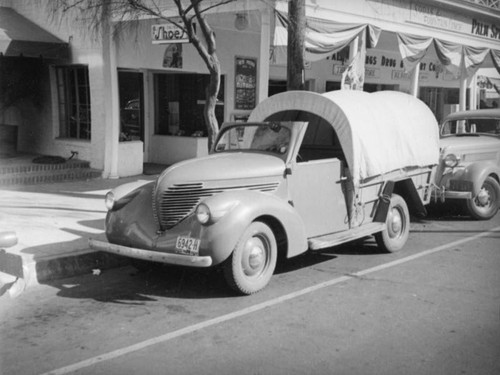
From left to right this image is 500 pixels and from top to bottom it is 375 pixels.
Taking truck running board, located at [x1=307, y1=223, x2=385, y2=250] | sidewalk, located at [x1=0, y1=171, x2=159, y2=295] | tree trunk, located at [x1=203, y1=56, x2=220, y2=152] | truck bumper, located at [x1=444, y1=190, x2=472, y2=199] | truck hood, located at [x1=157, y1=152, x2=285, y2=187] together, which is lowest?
sidewalk, located at [x1=0, y1=171, x2=159, y2=295]

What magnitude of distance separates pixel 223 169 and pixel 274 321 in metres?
1.73

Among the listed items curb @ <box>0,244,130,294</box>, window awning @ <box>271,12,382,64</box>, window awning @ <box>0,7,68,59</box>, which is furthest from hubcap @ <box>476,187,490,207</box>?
window awning @ <box>0,7,68,59</box>

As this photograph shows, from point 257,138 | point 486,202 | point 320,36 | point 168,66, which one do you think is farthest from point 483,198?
point 168,66

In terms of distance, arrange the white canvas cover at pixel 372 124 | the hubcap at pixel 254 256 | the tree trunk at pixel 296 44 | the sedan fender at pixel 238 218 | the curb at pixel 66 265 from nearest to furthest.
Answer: the sedan fender at pixel 238 218 < the hubcap at pixel 254 256 < the curb at pixel 66 265 < the white canvas cover at pixel 372 124 < the tree trunk at pixel 296 44

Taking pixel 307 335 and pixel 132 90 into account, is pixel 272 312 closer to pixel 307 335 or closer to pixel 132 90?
pixel 307 335

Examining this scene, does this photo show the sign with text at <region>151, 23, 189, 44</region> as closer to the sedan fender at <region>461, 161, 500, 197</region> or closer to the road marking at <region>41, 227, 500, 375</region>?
the sedan fender at <region>461, 161, 500, 197</region>

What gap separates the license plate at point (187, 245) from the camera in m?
5.33

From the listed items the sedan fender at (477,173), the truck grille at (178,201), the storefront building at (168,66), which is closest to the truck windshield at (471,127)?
the sedan fender at (477,173)

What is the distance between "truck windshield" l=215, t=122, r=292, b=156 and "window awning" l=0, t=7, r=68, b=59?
21.8 ft

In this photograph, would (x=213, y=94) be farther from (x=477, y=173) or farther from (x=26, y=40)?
(x=26, y=40)

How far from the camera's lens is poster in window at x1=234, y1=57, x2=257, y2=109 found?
1498cm

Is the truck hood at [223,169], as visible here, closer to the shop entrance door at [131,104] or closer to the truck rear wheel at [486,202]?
A: the truck rear wheel at [486,202]

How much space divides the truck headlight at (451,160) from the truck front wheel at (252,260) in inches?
180

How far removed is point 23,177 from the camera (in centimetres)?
1147
